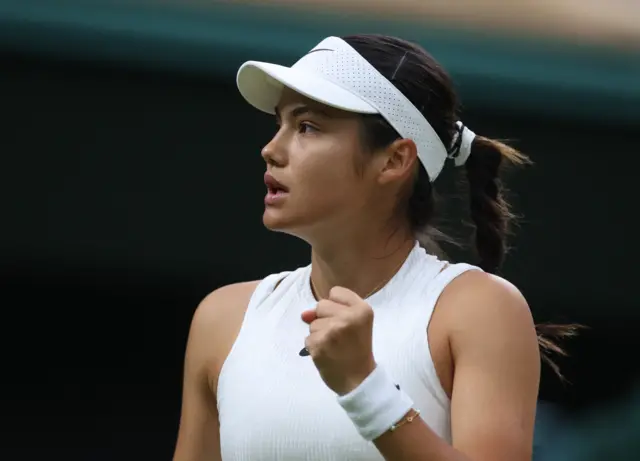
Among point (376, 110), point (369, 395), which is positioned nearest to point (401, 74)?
point (376, 110)

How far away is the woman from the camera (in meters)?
1.65

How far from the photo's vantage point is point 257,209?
3.52m

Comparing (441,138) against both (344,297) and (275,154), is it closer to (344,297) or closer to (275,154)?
(275,154)

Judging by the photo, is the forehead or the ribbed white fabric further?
the forehead

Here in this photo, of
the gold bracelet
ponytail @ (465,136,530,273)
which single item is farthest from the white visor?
the gold bracelet

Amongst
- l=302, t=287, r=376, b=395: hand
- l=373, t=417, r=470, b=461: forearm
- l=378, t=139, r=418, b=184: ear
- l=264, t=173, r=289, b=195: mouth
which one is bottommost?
l=373, t=417, r=470, b=461: forearm

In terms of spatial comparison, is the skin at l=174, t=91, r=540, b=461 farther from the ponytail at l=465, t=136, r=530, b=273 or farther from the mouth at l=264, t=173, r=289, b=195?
the ponytail at l=465, t=136, r=530, b=273

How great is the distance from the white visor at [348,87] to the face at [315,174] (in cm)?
3

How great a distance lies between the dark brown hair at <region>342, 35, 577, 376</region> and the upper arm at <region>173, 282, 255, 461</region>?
0.31m

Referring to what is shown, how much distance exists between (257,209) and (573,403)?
1106 millimetres

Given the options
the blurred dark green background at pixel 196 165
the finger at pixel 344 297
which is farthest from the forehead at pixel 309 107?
the blurred dark green background at pixel 196 165

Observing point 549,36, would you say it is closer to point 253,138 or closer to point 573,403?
point 253,138

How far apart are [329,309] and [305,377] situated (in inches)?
10.0

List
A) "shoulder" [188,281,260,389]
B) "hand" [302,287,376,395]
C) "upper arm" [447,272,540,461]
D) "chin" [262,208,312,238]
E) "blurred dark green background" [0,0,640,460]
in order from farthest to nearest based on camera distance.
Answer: "blurred dark green background" [0,0,640,460] → "shoulder" [188,281,260,389] → "chin" [262,208,312,238] → "upper arm" [447,272,540,461] → "hand" [302,287,376,395]
